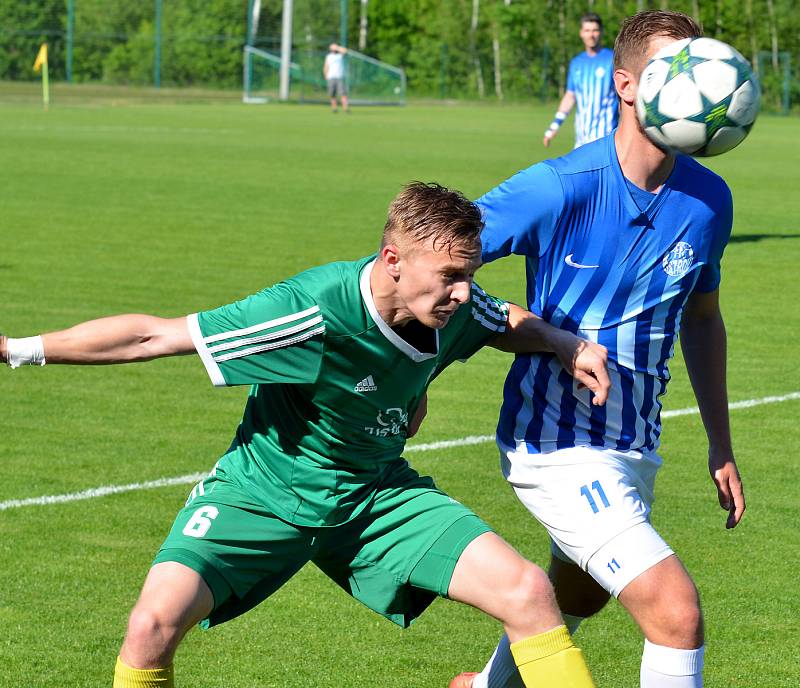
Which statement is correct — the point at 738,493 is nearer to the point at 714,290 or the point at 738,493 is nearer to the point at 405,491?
the point at 714,290

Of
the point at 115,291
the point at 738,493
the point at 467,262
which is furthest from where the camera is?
the point at 115,291

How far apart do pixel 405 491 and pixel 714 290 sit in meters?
1.19

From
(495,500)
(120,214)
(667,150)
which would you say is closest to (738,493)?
(667,150)

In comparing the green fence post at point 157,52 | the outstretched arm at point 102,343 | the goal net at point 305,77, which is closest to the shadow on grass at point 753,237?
the outstretched arm at point 102,343

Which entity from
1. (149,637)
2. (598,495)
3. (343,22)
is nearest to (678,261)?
(598,495)

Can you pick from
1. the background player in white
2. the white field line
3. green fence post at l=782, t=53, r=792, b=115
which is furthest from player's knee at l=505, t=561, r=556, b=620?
green fence post at l=782, t=53, r=792, b=115

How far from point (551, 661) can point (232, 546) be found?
919 millimetres

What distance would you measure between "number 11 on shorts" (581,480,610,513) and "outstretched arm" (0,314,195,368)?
1.23 metres

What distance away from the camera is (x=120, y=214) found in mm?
18859

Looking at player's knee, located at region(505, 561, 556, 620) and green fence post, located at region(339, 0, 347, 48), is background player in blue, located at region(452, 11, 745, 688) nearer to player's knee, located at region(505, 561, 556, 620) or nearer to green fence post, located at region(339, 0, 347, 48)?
player's knee, located at region(505, 561, 556, 620)

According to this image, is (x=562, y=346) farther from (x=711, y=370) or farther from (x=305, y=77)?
(x=305, y=77)

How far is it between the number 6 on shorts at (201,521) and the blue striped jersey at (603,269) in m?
1.00

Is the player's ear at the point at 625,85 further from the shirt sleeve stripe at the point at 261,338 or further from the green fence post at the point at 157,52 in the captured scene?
the green fence post at the point at 157,52

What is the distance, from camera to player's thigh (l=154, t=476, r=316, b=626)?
4.08 meters
